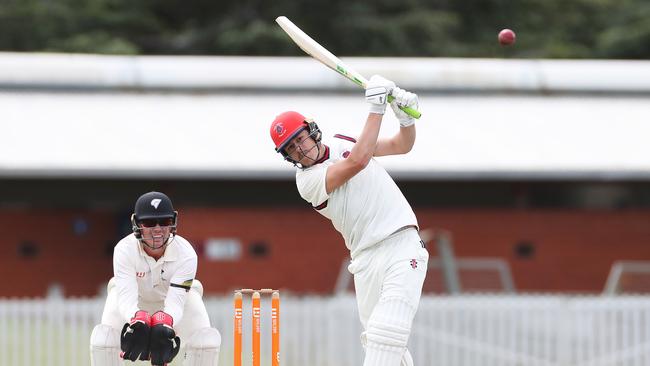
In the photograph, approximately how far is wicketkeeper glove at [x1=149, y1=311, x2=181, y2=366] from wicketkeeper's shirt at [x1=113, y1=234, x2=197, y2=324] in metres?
0.10

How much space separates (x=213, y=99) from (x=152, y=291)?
10795mm

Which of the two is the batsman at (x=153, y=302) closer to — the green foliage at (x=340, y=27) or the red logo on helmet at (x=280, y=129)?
the red logo on helmet at (x=280, y=129)

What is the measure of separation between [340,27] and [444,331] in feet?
54.1

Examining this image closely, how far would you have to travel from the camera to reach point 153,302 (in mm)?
7129

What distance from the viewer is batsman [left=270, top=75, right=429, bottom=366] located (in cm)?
660

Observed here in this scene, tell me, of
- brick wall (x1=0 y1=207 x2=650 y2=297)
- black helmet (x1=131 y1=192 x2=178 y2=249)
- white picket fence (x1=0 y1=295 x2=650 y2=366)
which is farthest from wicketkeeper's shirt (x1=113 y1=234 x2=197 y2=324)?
brick wall (x1=0 y1=207 x2=650 y2=297)

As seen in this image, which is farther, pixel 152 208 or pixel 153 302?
pixel 153 302

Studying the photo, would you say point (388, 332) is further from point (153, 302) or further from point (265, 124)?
point (265, 124)

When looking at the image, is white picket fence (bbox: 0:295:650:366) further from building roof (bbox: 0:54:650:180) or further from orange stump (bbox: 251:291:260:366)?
orange stump (bbox: 251:291:260:366)

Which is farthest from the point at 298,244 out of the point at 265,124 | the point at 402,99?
the point at 402,99

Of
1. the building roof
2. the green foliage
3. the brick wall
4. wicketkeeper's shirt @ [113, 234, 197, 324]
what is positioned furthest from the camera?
the green foliage

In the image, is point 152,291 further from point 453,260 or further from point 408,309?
point 453,260

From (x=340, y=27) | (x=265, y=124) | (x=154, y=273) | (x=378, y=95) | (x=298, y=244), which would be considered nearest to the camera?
(x=378, y=95)

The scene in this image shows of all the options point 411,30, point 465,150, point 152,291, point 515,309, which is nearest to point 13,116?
point 465,150
